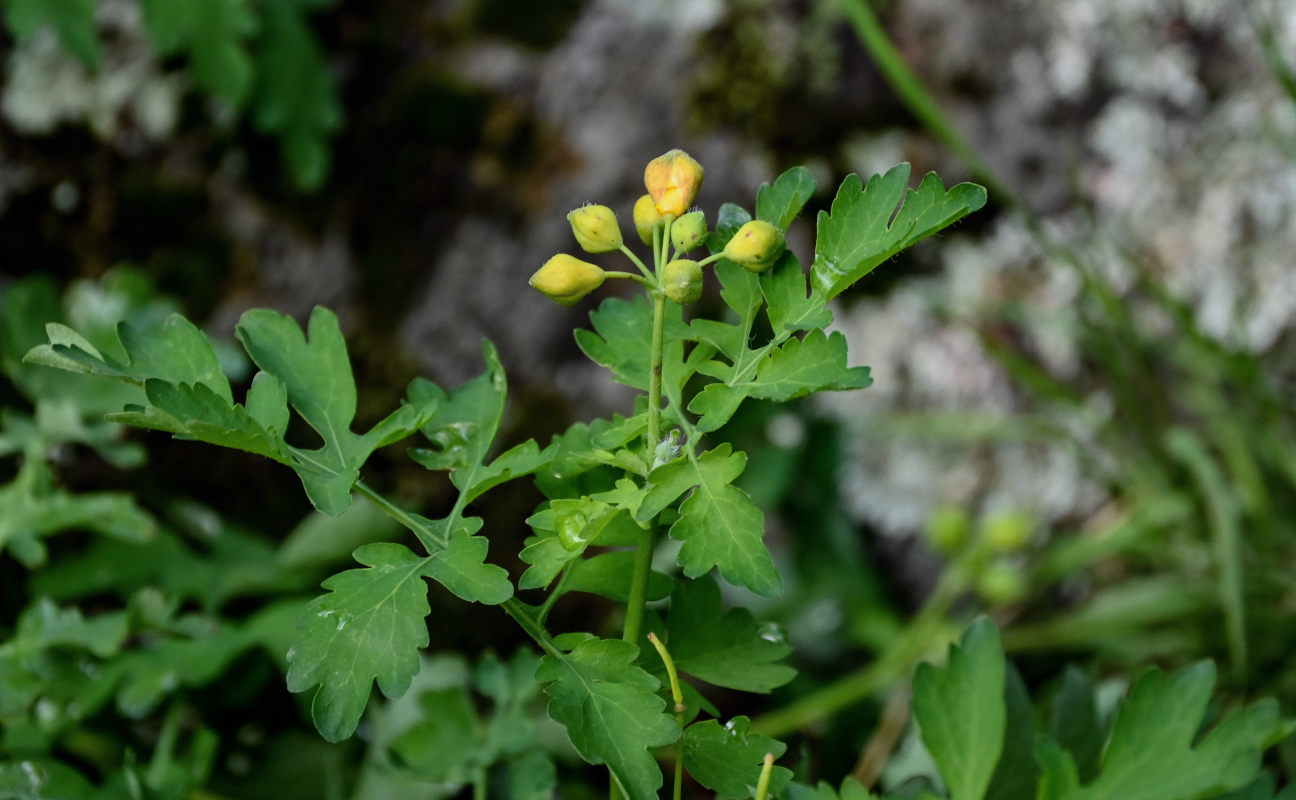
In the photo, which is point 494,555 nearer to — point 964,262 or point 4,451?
point 4,451

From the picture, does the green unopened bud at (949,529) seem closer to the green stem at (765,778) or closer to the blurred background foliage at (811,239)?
the blurred background foliage at (811,239)

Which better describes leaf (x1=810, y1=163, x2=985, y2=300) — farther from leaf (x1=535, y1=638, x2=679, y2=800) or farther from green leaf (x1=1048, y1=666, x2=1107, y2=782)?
green leaf (x1=1048, y1=666, x2=1107, y2=782)

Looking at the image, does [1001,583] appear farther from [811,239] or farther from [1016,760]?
[1016,760]

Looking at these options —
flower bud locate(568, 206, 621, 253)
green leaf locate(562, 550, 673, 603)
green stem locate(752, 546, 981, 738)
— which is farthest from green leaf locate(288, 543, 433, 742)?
green stem locate(752, 546, 981, 738)

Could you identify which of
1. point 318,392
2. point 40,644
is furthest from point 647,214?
point 40,644

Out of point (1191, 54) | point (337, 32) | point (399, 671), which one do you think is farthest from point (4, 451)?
point (1191, 54)

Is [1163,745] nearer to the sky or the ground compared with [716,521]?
nearer to the ground
